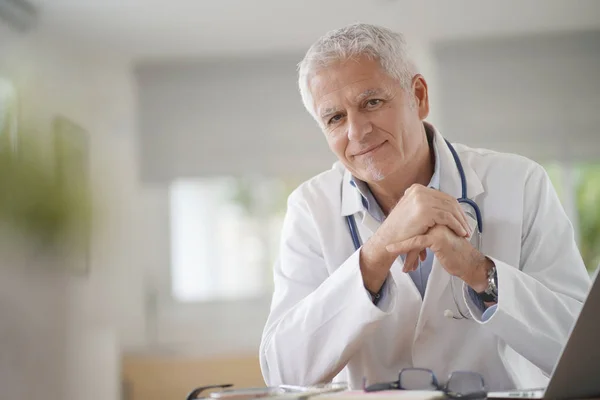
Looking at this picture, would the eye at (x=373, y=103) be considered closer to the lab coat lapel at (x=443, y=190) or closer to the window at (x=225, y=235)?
the lab coat lapel at (x=443, y=190)

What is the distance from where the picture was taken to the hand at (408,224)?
3.45 feet

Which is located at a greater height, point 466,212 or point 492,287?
point 466,212

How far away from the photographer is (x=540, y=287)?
1.06 metres

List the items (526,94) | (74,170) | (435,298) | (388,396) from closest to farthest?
(388,396)
(435,298)
(74,170)
(526,94)

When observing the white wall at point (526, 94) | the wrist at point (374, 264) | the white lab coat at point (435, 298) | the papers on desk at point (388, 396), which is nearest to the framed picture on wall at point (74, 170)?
the white lab coat at point (435, 298)

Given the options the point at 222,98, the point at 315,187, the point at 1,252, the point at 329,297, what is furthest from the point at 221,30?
the point at 329,297

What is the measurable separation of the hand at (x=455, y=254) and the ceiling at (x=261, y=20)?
3.07 metres

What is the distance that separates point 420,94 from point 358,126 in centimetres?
22

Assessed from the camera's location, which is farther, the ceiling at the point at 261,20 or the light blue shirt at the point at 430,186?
the ceiling at the point at 261,20

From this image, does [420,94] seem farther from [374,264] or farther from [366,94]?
[374,264]

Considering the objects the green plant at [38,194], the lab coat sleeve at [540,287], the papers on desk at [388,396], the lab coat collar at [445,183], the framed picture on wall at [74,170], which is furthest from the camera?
the framed picture on wall at [74,170]

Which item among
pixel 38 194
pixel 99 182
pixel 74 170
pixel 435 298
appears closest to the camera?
pixel 435 298

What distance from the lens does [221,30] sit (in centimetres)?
418

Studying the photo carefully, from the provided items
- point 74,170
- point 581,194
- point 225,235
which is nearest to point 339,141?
point 74,170
